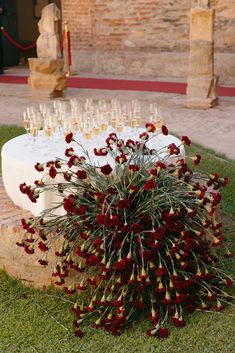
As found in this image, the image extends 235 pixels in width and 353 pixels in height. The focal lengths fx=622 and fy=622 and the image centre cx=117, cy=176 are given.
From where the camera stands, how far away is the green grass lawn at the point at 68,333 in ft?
10.2

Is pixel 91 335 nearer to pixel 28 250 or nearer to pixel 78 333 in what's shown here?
pixel 78 333

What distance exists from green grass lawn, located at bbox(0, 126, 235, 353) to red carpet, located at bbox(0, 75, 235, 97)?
7.87m

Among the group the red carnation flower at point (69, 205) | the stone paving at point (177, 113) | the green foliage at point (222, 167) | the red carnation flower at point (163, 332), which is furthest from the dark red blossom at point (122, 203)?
the stone paving at point (177, 113)

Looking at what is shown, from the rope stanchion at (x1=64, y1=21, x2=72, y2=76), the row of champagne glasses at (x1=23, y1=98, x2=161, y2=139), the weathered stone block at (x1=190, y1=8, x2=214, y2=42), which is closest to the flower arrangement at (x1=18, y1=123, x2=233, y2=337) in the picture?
the row of champagne glasses at (x1=23, y1=98, x2=161, y2=139)

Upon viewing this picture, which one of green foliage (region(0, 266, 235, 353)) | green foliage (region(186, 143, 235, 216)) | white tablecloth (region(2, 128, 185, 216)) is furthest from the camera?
green foliage (region(186, 143, 235, 216))

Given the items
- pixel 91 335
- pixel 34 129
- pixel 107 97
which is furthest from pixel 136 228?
pixel 107 97

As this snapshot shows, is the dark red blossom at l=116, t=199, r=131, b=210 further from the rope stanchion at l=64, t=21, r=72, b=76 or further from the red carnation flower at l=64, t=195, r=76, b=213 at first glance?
the rope stanchion at l=64, t=21, r=72, b=76

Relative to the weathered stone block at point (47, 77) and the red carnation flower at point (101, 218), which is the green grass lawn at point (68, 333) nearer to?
the red carnation flower at point (101, 218)

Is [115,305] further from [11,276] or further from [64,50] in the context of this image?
[64,50]

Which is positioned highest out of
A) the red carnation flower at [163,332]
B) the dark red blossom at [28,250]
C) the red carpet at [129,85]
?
the dark red blossom at [28,250]

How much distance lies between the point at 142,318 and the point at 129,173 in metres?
0.79

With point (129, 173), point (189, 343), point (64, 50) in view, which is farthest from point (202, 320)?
point (64, 50)

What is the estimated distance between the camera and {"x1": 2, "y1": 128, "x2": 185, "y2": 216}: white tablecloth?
3881 mm

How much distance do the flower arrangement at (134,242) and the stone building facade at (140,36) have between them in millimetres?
9213
